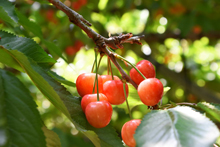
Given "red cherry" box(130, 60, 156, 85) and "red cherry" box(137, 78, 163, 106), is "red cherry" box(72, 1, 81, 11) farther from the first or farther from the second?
"red cherry" box(137, 78, 163, 106)

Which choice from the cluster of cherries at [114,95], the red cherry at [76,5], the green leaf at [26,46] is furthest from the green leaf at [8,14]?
the red cherry at [76,5]

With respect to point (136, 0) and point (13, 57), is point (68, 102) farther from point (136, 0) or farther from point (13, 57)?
point (136, 0)

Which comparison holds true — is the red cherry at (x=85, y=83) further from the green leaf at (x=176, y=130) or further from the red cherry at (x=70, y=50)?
the red cherry at (x=70, y=50)

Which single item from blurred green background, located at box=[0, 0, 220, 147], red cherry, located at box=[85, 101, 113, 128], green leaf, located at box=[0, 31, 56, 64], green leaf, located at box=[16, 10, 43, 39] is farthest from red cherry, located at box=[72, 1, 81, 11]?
red cherry, located at box=[85, 101, 113, 128]

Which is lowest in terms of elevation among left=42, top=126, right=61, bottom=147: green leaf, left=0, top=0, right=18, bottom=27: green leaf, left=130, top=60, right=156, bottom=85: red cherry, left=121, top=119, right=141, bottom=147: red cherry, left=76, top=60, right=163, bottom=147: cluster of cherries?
left=42, top=126, right=61, bottom=147: green leaf

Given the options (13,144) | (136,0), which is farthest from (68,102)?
(136,0)

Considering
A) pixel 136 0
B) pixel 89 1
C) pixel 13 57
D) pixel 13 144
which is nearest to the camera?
pixel 13 144

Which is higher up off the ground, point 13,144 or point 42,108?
point 13,144
